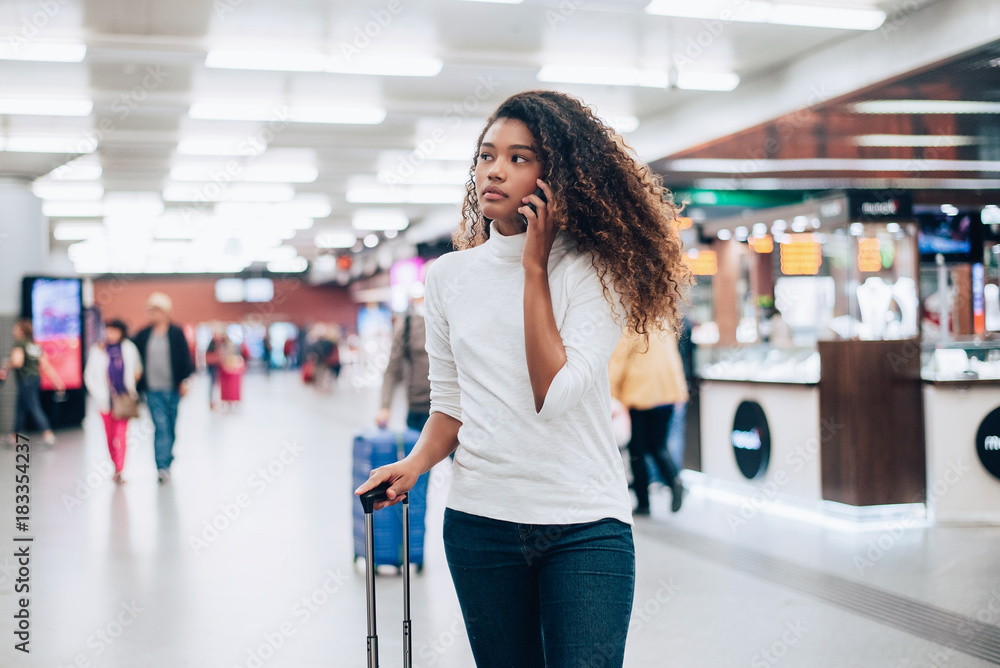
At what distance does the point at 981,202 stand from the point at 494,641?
11500 mm

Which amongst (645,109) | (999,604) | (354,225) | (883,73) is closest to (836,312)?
(645,109)

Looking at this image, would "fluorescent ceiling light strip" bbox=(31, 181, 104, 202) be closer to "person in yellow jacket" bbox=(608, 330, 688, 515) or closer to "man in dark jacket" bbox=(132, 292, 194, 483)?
"man in dark jacket" bbox=(132, 292, 194, 483)

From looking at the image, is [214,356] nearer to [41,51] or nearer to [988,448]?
[41,51]

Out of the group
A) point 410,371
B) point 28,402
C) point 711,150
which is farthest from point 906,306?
point 28,402

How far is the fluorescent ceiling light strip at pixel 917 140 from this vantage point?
989 cm

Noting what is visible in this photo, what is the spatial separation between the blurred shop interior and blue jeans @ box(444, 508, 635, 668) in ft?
3.83

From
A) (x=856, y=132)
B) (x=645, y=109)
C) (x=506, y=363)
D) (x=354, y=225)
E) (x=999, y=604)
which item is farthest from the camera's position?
(x=354, y=225)

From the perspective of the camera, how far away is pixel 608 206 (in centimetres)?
145

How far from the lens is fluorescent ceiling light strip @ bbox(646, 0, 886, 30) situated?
659 cm

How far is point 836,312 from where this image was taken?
43.8 ft

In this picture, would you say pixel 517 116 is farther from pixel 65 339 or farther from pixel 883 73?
pixel 65 339

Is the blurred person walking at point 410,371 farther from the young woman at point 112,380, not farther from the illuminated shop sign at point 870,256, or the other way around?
the illuminated shop sign at point 870,256

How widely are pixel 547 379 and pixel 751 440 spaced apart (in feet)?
19.2

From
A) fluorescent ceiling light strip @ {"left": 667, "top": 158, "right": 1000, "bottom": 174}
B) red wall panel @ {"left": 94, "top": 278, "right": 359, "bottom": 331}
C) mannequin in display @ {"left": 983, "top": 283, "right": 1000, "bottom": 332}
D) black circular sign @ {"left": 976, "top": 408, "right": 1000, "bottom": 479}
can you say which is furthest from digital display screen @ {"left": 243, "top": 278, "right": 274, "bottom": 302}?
black circular sign @ {"left": 976, "top": 408, "right": 1000, "bottom": 479}
